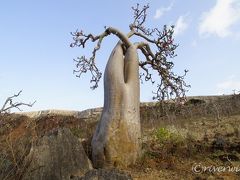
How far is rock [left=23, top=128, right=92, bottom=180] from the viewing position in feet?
21.1

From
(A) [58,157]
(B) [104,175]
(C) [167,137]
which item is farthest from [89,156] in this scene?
(B) [104,175]

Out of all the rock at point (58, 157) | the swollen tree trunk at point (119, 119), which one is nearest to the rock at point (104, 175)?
the rock at point (58, 157)

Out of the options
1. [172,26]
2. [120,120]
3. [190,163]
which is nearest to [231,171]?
[190,163]

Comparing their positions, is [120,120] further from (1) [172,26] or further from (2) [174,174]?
(1) [172,26]

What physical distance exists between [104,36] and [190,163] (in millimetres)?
3541

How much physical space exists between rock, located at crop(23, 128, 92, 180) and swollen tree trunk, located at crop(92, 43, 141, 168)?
0.57 m

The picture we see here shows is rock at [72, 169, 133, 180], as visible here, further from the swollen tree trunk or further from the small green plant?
the small green plant

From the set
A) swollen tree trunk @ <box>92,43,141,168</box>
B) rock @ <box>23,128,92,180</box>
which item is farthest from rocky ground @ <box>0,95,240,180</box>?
swollen tree trunk @ <box>92,43,141,168</box>

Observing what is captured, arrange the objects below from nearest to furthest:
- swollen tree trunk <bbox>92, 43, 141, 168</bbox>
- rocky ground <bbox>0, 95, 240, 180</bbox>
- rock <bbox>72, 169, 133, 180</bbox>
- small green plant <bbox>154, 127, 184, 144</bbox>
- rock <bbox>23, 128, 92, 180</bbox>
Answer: rock <bbox>72, 169, 133, 180</bbox> < rocky ground <bbox>0, 95, 240, 180</bbox> < rock <bbox>23, 128, 92, 180</bbox> < swollen tree trunk <bbox>92, 43, 141, 168</bbox> < small green plant <bbox>154, 127, 184, 144</bbox>

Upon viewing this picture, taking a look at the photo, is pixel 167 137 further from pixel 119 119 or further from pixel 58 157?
pixel 58 157

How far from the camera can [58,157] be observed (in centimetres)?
680

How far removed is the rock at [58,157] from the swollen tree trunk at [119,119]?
0.57m

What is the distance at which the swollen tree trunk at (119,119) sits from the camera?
771cm

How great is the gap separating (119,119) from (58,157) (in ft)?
5.29
